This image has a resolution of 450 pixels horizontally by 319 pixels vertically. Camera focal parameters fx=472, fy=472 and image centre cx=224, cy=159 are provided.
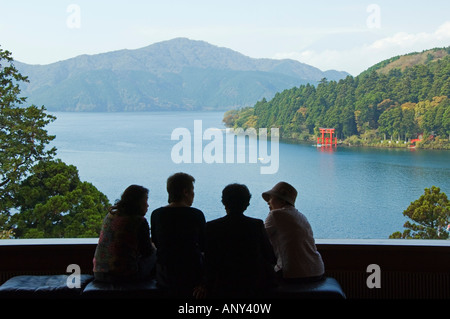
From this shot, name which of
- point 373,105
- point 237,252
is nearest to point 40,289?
point 237,252

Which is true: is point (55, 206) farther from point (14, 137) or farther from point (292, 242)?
point (292, 242)

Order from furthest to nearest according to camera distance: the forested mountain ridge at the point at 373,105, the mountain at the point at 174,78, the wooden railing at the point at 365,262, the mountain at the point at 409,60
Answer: the mountain at the point at 174,78
the mountain at the point at 409,60
the forested mountain ridge at the point at 373,105
the wooden railing at the point at 365,262

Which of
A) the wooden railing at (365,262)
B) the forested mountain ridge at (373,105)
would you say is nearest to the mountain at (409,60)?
the forested mountain ridge at (373,105)

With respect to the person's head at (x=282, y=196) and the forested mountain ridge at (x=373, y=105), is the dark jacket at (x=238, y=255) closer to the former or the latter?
the person's head at (x=282, y=196)

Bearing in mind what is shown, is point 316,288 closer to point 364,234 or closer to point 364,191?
point 364,234

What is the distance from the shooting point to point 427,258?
2.61m

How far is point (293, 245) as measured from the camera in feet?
6.73

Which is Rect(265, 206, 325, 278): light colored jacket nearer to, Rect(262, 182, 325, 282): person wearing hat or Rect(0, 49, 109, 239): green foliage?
Rect(262, 182, 325, 282): person wearing hat

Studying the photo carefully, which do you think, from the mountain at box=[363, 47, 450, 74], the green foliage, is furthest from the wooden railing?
the mountain at box=[363, 47, 450, 74]

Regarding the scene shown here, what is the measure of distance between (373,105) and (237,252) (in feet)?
46.2

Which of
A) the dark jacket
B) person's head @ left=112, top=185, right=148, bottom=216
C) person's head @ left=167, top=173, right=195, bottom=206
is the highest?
person's head @ left=167, top=173, right=195, bottom=206

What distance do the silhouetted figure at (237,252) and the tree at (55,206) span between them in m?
8.13

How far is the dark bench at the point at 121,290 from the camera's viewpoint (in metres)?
2.00

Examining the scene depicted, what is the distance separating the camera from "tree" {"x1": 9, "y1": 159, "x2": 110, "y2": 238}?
31.2 ft
